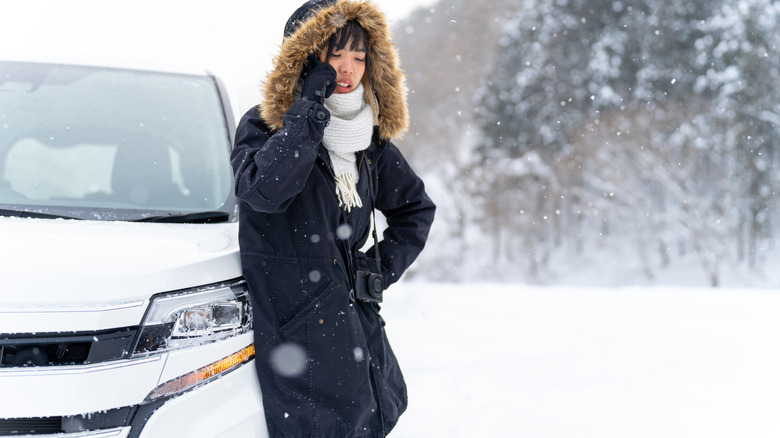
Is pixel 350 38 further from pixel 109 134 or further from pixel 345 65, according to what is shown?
pixel 109 134

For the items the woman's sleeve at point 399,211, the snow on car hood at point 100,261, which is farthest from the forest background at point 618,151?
the snow on car hood at point 100,261

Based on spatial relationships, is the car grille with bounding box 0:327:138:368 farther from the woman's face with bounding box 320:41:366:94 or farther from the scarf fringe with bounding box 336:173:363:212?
the woman's face with bounding box 320:41:366:94

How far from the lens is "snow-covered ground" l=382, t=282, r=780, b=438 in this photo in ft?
11.7

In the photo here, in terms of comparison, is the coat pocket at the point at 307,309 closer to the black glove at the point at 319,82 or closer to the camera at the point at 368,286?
the camera at the point at 368,286

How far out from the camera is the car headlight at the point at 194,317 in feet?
5.41

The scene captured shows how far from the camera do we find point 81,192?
2.62 metres

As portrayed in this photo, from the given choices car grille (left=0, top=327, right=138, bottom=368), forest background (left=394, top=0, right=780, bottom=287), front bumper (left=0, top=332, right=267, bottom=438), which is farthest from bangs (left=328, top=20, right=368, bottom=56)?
forest background (left=394, top=0, right=780, bottom=287)

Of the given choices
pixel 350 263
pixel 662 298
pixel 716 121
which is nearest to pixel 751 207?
pixel 716 121

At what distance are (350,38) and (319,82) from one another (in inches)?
9.7

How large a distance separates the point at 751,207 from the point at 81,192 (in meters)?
28.9

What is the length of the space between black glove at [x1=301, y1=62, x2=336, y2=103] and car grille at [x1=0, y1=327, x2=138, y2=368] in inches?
32.2

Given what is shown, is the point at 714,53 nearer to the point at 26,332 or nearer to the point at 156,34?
the point at 156,34

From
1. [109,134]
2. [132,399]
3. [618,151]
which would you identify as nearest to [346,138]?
[132,399]

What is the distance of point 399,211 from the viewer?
246cm
